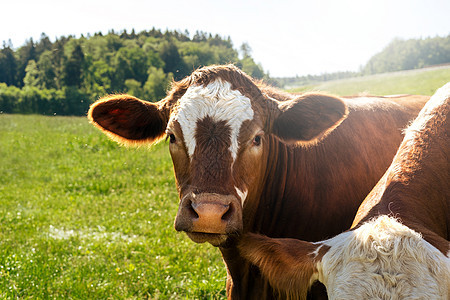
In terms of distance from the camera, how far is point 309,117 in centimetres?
327

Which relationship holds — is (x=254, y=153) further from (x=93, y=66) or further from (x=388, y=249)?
(x=93, y=66)

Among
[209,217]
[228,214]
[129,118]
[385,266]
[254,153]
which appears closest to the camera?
[385,266]

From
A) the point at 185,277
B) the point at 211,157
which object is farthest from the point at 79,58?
the point at 211,157

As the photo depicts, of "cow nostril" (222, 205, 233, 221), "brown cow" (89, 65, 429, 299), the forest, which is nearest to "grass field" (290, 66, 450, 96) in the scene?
the forest

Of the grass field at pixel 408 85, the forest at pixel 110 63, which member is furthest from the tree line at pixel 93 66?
the grass field at pixel 408 85

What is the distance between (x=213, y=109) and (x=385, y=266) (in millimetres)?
1557

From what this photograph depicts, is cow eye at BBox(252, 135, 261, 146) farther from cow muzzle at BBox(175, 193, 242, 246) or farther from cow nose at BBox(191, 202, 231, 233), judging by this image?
cow nose at BBox(191, 202, 231, 233)

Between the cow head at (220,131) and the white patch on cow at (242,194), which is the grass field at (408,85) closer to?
the cow head at (220,131)

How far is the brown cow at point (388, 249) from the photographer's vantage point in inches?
68.7

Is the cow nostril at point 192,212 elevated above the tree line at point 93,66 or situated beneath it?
situated beneath

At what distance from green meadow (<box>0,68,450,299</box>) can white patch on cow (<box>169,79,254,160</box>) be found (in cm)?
115

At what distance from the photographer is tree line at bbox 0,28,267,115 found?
1808 centimetres

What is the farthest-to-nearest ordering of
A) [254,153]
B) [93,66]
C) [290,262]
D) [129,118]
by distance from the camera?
[93,66], [129,118], [254,153], [290,262]

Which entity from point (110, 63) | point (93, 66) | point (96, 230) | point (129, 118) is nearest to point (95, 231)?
point (96, 230)
